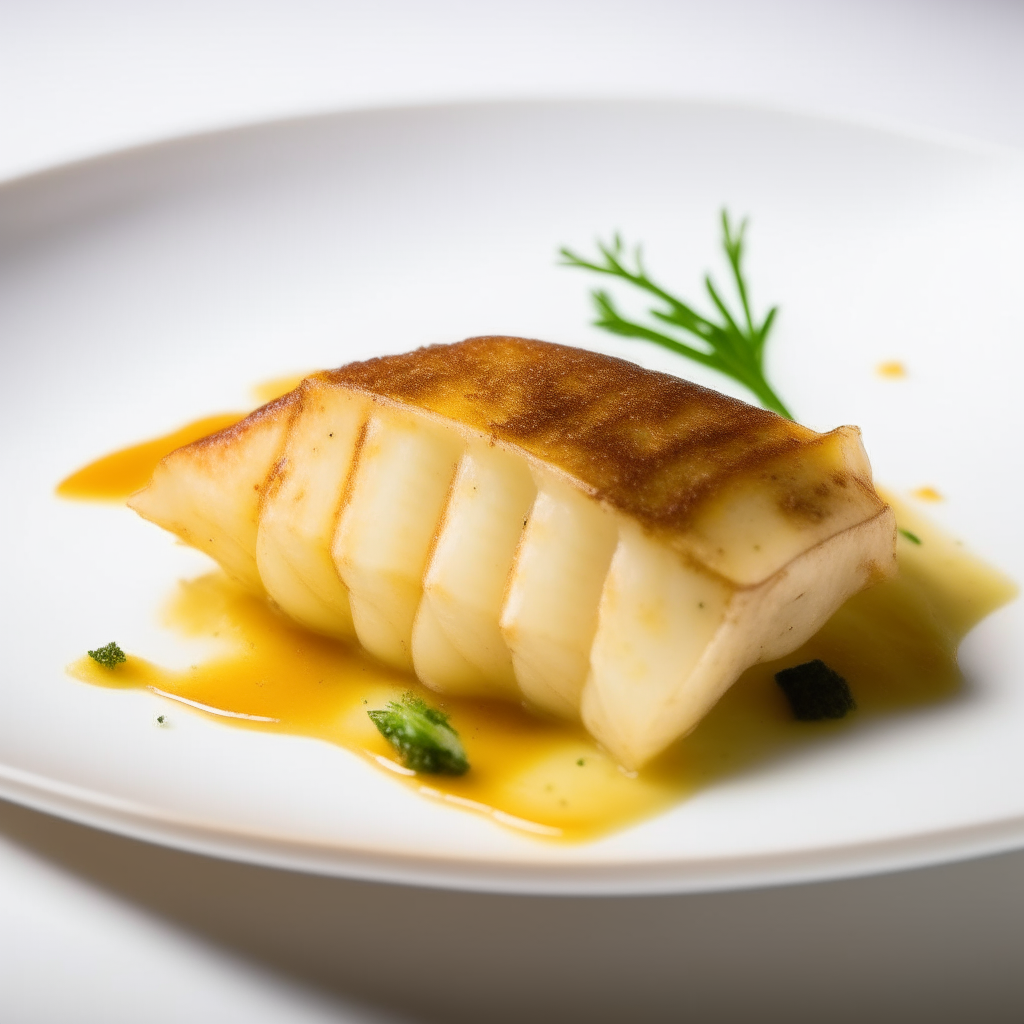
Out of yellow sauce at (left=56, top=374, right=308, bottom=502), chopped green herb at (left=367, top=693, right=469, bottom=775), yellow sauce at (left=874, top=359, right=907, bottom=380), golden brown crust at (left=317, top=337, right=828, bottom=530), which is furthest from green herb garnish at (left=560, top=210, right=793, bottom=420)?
chopped green herb at (left=367, top=693, right=469, bottom=775)

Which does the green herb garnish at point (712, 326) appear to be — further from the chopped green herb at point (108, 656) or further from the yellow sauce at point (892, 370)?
the chopped green herb at point (108, 656)

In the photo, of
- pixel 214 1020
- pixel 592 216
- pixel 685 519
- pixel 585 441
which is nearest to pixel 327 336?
pixel 592 216

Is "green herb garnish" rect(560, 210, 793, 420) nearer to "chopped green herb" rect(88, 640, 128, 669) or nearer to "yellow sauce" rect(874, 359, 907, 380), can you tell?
"yellow sauce" rect(874, 359, 907, 380)

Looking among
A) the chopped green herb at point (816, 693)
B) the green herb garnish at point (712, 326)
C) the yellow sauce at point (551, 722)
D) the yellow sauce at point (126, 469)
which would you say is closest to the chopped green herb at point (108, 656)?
the yellow sauce at point (551, 722)

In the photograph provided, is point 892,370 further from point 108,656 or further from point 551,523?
point 108,656

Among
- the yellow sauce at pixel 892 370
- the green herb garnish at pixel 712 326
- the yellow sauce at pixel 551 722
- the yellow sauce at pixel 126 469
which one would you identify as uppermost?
the green herb garnish at pixel 712 326
